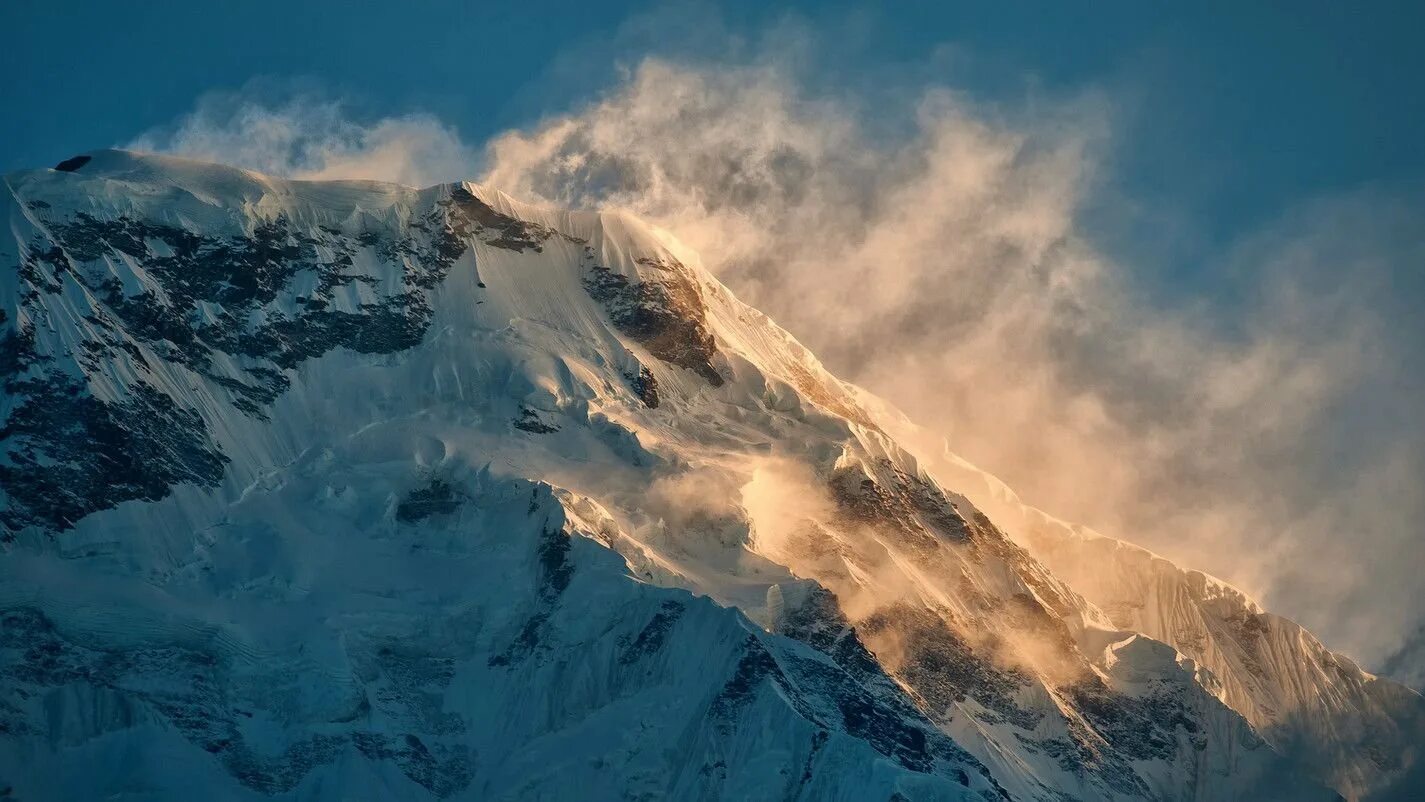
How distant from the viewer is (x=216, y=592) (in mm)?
182625

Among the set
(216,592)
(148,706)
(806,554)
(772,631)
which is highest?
(806,554)

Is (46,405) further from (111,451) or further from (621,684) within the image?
(621,684)

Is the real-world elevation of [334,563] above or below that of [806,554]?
below

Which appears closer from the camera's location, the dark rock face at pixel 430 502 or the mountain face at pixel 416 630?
the mountain face at pixel 416 630

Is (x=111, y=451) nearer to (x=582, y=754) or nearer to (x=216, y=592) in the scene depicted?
(x=216, y=592)

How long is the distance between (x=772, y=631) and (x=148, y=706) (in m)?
45.6

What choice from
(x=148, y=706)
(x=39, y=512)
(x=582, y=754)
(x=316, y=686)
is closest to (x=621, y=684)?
(x=582, y=754)

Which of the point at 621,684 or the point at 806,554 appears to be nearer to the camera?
the point at 621,684

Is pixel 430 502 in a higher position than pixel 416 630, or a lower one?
higher

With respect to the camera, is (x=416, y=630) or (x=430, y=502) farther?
(x=430, y=502)

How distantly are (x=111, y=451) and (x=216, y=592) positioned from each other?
1515cm

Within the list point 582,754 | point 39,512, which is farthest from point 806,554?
point 39,512

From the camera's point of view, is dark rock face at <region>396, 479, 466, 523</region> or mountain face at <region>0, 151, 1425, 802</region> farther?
dark rock face at <region>396, 479, 466, 523</region>

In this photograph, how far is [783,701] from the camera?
6836 inches
